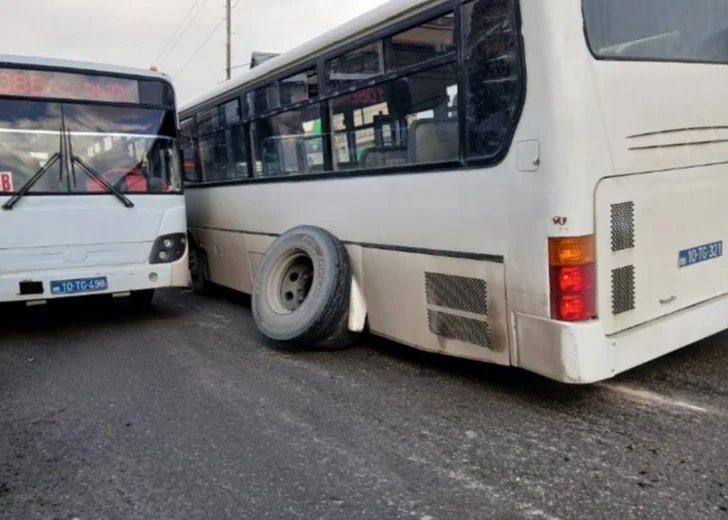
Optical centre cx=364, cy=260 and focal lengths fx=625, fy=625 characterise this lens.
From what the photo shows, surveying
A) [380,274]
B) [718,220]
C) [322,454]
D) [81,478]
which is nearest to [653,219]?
[718,220]

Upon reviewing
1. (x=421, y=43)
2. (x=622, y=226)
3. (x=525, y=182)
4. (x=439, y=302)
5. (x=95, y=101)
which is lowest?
(x=439, y=302)

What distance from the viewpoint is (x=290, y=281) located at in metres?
5.71

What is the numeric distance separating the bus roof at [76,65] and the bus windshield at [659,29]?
499 centimetres

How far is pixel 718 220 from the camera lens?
13.5 feet

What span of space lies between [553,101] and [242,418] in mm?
2671

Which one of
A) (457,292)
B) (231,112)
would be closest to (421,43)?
(457,292)

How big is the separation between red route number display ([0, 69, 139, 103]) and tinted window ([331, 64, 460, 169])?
284 cm

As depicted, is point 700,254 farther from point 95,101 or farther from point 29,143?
point 29,143

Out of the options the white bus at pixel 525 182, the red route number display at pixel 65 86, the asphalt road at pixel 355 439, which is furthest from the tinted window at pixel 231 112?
the asphalt road at pixel 355 439

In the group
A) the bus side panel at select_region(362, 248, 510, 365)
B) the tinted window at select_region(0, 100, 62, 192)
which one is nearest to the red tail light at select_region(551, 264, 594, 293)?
the bus side panel at select_region(362, 248, 510, 365)

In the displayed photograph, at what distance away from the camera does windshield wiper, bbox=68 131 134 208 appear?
6.42 m

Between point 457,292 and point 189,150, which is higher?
point 189,150

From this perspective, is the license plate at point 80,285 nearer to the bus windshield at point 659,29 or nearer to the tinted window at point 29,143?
the tinted window at point 29,143

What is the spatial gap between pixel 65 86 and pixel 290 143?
249 cm
